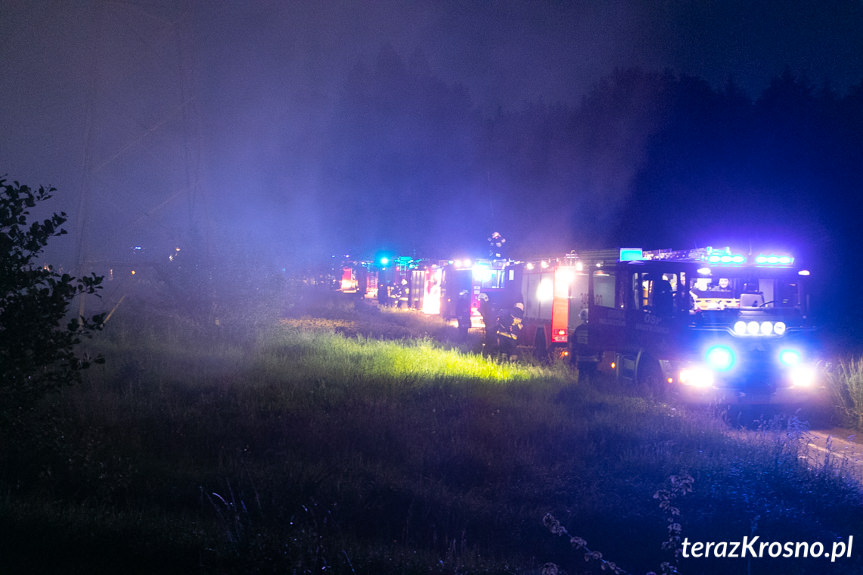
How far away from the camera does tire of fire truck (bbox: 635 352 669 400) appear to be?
1073 centimetres

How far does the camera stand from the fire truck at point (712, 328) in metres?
9.90

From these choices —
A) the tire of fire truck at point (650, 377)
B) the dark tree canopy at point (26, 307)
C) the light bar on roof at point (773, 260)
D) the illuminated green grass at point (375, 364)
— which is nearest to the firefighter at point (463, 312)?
the illuminated green grass at point (375, 364)

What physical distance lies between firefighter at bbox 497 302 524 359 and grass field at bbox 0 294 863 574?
673 cm

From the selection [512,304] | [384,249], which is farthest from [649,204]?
[384,249]

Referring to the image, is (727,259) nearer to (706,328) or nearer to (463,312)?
(706,328)

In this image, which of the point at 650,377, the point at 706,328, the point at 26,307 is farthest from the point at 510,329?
the point at 26,307

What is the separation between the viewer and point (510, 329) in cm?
1798

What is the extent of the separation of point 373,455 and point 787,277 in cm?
766

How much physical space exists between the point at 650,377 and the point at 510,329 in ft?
23.0

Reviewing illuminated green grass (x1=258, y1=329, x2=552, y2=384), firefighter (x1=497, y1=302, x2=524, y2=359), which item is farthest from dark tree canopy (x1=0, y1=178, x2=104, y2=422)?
firefighter (x1=497, y1=302, x2=524, y2=359)

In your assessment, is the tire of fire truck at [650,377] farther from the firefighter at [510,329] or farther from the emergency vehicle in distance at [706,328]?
the firefighter at [510,329]

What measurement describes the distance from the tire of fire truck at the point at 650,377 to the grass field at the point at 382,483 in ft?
1.42

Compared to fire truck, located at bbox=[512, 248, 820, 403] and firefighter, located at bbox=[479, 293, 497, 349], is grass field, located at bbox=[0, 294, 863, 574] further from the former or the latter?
firefighter, located at bbox=[479, 293, 497, 349]

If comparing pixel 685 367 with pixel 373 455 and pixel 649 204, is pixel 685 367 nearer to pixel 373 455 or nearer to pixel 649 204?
pixel 373 455
